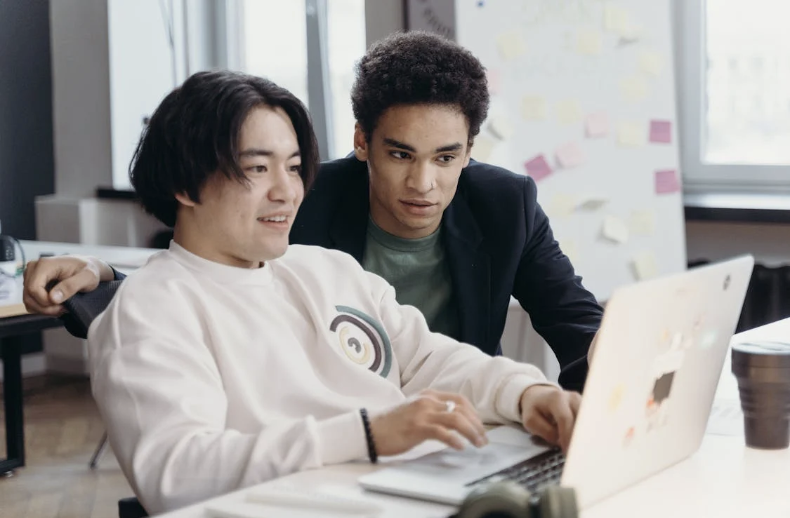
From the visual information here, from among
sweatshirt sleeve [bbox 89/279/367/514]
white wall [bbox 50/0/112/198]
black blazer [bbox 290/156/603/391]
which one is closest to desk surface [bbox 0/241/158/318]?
black blazer [bbox 290/156/603/391]

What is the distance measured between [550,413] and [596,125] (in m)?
2.18

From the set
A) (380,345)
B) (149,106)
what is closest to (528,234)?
(380,345)

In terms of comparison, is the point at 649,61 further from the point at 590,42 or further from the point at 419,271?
the point at 419,271

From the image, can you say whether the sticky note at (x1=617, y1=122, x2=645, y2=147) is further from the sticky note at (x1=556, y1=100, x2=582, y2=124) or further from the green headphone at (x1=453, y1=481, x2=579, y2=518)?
the green headphone at (x1=453, y1=481, x2=579, y2=518)

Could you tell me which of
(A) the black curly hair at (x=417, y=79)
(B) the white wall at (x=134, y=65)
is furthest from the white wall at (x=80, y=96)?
(A) the black curly hair at (x=417, y=79)

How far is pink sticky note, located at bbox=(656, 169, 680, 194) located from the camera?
3488mm

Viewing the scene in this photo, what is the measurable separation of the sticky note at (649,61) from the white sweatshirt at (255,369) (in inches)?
77.5

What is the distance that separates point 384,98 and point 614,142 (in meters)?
1.55

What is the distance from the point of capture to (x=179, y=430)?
50.5 inches

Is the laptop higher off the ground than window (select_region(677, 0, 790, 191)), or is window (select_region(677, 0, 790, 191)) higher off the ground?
window (select_region(677, 0, 790, 191))

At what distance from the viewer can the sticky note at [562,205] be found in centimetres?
349

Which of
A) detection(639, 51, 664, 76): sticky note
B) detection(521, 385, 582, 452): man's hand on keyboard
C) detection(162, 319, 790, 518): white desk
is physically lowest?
detection(162, 319, 790, 518): white desk

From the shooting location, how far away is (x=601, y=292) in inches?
137

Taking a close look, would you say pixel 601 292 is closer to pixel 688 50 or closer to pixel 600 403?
pixel 688 50
